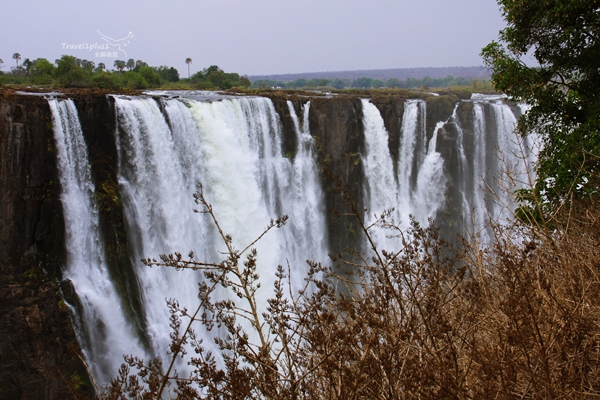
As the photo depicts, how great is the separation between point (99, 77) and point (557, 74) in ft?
68.2

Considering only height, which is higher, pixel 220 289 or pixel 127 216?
pixel 127 216

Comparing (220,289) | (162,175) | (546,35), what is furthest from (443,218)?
(546,35)

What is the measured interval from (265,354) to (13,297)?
12.1 metres

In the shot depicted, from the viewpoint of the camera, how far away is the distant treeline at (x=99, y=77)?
21.9 meters

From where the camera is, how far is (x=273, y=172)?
1803 centimetres

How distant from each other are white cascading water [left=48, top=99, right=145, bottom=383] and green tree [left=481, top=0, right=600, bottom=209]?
11003 mm

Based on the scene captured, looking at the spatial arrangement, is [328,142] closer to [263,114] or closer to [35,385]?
[263,114]

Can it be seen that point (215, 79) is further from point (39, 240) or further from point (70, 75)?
point (39, 240)

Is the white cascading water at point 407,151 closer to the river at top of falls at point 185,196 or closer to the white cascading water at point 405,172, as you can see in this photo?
the white cascading water at point 405,172

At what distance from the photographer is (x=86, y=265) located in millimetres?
13688

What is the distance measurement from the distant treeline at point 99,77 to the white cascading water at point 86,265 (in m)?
9.33

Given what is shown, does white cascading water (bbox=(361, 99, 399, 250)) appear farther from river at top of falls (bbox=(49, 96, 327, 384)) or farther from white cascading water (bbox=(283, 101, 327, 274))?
river at top of falls (bbox=(49, 96, 327, 384))

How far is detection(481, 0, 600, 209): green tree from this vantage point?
24.9 ft

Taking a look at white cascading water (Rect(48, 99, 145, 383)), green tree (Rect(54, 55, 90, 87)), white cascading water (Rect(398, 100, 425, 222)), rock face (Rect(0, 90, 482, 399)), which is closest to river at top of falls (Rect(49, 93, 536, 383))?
white cascading water (Rect(48, 99, 145, 383))
